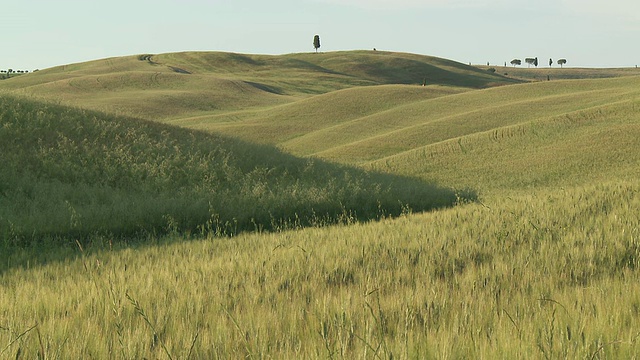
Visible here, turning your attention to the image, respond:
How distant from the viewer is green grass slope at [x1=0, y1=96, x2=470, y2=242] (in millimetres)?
10625

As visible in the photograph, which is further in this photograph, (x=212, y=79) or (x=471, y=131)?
(x=212, y=79)

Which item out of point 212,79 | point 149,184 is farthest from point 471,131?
point 212,79

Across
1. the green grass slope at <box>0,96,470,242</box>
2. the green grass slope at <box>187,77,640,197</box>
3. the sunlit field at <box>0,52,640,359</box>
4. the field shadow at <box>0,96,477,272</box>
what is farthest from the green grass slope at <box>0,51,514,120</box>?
the green grass slope at <box>187,77,640,197</box>

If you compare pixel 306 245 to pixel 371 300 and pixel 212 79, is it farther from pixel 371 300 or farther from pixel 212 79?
pixel 212 79

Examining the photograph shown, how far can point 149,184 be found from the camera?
1387 cm

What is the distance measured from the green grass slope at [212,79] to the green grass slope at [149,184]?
18.0 feet

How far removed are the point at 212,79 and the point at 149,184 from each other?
63726 millimetres

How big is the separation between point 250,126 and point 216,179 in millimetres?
27718

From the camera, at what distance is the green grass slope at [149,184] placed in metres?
10.6

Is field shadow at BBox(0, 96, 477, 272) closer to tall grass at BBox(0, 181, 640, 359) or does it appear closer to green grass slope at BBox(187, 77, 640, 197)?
tall grass at BBox(0, 181, 640, 359)

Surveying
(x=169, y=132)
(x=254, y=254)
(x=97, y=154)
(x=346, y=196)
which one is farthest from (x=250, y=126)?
(x=254, y=254)

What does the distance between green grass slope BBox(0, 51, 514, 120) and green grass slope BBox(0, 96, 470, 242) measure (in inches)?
216

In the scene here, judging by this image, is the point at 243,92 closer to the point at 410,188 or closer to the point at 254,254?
the point at 410,188

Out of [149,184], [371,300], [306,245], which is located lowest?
[306,245]
